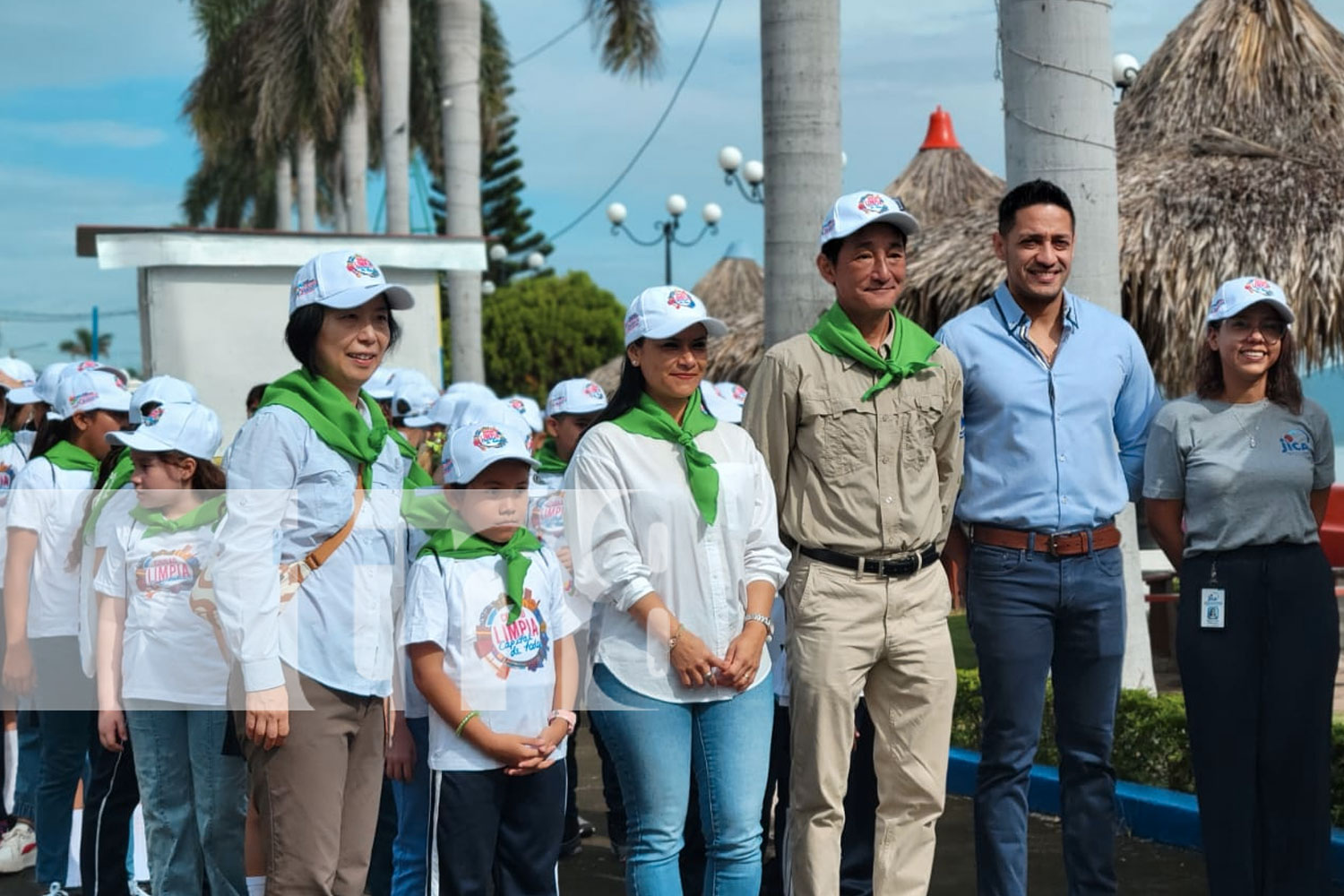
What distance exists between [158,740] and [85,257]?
10.1 m

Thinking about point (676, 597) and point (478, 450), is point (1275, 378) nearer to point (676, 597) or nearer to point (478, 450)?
point (676, 597)

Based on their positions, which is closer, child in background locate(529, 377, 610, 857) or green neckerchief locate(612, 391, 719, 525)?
green neckerchief locate(612, 391, 719, 525)

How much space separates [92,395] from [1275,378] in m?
3.88

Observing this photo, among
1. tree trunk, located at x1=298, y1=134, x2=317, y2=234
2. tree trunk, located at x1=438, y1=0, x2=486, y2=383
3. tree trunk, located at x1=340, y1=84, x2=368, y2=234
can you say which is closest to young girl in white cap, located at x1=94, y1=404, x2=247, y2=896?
tree trunk, located at x1=438, y1=0, x2=486, y2=383

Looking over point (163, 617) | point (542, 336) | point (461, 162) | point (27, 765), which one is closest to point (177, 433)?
point (163, 617)

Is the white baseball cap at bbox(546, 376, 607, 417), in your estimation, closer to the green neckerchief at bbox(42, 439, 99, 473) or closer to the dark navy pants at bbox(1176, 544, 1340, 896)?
the green neckerchief at bbox(42, 439, 99, 473)

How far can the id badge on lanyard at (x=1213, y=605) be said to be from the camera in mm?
4355

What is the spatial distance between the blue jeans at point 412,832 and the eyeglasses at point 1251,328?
2.60 metres

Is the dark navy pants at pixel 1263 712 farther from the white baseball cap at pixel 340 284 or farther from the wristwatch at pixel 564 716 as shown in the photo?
the white baseball cap at pixel 340 284

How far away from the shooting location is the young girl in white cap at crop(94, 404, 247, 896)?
4.52 metres

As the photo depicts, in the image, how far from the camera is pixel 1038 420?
14.6 ft

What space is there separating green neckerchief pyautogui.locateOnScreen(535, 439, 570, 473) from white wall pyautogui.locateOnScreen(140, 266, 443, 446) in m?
6.19

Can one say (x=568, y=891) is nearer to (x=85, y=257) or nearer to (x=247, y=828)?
(x=247, y=828)

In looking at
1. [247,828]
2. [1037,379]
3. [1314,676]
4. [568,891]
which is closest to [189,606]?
[247,828]
